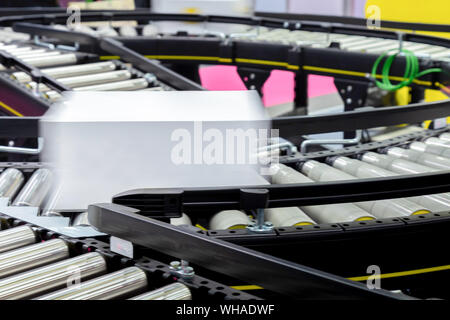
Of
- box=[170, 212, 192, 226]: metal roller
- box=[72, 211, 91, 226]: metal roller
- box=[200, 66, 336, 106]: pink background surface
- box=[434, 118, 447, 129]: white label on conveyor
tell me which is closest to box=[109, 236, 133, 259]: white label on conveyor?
box=[72, 211, 91, 226]: metal roller

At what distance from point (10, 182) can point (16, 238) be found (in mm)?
679

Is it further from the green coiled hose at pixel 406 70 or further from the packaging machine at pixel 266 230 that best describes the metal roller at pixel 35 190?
the green coiled hose at pixel 406 70

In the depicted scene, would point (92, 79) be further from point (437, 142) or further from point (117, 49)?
point (437, 142)

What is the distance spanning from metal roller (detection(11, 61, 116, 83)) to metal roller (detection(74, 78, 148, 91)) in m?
0.38

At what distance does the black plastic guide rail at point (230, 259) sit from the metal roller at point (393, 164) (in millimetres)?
1425

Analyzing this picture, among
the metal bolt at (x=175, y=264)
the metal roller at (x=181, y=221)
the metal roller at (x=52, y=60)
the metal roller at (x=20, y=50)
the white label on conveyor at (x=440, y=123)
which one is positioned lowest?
the metal roller at (x=181, y=221)

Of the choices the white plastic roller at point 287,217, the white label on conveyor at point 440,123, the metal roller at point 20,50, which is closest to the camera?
the white plastic roller at point 287,217

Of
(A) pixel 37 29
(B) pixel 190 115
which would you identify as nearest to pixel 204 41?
(A) pixel 37 29

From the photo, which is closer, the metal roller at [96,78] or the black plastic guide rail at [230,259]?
the black plastic guide rail at [230,259]

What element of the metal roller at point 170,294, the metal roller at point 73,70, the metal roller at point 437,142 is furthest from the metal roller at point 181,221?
the metal roller at point 73,70

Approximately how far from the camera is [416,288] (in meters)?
2.43

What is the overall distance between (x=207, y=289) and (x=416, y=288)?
0.98 metres

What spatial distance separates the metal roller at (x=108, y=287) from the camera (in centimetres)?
180
